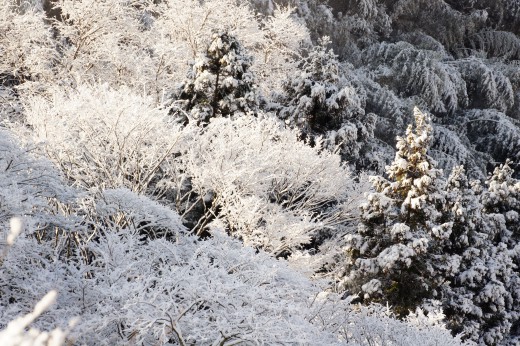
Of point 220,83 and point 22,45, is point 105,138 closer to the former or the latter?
point 220,83

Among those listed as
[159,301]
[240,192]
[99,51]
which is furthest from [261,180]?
[99,51]

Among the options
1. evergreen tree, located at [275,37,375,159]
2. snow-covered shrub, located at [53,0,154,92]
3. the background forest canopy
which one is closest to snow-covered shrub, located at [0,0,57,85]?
the background forest canopy

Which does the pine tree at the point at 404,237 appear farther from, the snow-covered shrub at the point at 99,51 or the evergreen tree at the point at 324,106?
the snow-covered shrub at the point at 99,51

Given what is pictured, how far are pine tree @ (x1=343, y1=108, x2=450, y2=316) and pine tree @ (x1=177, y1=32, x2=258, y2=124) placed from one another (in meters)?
5.60

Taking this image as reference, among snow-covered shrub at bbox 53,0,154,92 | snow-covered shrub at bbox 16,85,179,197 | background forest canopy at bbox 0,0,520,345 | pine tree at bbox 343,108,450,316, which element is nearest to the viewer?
background forest canopy at bbox 0,0,520,345

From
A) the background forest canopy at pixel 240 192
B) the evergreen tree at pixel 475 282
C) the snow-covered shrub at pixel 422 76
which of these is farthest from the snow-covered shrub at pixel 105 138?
the snow-covered shrub at pixel 422 76

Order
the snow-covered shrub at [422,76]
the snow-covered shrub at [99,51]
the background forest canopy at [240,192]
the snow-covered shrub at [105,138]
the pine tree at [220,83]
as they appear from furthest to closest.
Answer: the snow-covered shrub at [422,76], the snow-covered shrub at [99,51], the pine tree at [220,83], the snow-covered shrub at [105,138], the background forest canopy at [240,192]

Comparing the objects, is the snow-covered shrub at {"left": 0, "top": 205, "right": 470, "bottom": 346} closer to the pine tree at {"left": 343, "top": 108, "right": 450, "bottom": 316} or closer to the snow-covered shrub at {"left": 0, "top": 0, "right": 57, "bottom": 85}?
the pine tree at {"left": 343, "top": 108, "right": 450, "bottom": 316}

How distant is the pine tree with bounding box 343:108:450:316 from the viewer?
1361cm

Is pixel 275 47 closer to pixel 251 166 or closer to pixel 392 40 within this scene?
pixel 392 40

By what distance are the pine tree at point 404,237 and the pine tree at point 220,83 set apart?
5.60 m

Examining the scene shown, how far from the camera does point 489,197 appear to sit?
18.9 metres

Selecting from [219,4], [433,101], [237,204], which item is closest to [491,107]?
[433,101]

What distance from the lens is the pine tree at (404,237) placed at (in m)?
13.6
